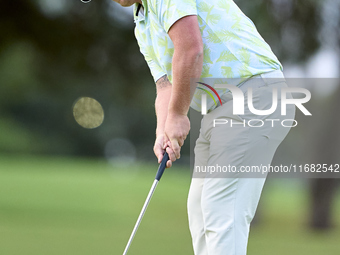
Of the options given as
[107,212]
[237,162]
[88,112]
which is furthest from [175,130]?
[88,112]

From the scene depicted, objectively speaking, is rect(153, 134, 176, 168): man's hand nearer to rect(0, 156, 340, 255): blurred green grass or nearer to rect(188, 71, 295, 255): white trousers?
rect(188, 71, 295, 255): white trousers

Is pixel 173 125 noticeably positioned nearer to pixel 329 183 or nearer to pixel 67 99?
pixel 329 183

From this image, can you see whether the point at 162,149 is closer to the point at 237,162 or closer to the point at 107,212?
the point at 237,162

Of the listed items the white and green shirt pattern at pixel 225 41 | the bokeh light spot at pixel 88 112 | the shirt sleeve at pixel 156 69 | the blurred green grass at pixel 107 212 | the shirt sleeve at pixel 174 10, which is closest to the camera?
the shirt sleeve at pixel 174 10

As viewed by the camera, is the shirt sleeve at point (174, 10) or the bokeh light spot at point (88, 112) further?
the bokeh light spot at point (88, 112)

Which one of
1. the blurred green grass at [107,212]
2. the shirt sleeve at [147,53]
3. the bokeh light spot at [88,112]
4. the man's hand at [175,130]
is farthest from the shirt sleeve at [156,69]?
the bokeh light spot at [88,112]

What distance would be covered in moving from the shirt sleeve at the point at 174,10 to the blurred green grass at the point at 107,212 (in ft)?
7.90

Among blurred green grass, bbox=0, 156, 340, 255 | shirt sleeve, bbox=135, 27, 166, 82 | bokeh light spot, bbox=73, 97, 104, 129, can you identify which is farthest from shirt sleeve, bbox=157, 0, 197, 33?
bokeh light spot, bbox=73, 97, 104, 129

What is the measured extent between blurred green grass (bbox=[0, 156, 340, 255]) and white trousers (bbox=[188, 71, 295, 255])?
7.01 ft

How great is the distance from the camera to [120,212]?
233 inches

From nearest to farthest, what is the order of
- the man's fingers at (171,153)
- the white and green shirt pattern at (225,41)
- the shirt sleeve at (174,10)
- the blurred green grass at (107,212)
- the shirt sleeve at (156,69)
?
1. the shirt sleeve at (174,10)
2. the white and green shirt pattern at (225,41)
3. the man's fingers at (171,153)
4. the shirt sleeve at (156,69)
5. the blurred green grass at (107,212)

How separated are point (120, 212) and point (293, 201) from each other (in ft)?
7.45

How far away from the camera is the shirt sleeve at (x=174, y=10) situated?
4.78 ft

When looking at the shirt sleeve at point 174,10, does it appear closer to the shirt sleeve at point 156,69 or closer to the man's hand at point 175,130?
the man's hand at point 175,130
